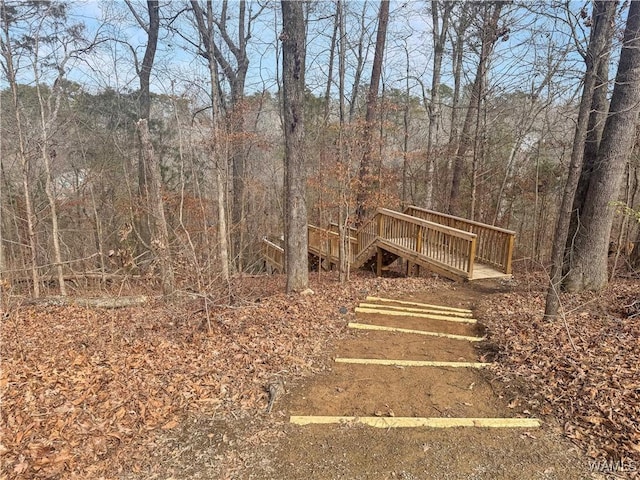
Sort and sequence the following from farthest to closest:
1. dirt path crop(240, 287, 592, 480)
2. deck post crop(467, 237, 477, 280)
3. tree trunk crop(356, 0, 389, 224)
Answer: tree trunk crop(356, 0, 389, 224) < deck post crop(467, 237, 477, 280) < dirt path crop(240, 287, 592, 480)

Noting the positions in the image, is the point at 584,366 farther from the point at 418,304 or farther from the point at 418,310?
the point at 418,304

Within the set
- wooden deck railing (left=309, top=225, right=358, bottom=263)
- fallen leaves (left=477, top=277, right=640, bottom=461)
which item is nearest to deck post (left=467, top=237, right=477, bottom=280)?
fallen leaves (left=477, top=277, right=640, bottom=461)

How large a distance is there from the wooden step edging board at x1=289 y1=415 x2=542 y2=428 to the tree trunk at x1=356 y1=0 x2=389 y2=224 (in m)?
6.47

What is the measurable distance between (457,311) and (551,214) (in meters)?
10.3

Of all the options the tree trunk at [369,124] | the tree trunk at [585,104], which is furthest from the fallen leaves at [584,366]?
the tree trunk at [369,124]

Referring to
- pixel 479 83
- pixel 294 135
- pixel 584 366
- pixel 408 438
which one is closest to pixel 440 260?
pixel 294 135

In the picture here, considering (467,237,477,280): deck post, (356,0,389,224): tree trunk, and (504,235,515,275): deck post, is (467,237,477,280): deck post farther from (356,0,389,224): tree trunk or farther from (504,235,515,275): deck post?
(356,0,389,224): tree trunk

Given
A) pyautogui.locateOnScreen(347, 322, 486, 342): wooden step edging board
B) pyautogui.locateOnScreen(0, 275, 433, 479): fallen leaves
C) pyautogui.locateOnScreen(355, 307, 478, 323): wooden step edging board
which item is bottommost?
pyautogui.locateOnScreen(355, 307, 478, 323): wooden step edging board

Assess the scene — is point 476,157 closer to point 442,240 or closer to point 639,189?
point 442,240

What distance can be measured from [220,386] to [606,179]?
629cm

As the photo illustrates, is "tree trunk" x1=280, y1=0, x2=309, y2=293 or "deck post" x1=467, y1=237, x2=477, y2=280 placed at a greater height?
"tree trunk" x1=280, y1=0, x2=309, y2=293

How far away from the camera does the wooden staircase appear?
25.4 ft

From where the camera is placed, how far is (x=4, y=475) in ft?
6.97

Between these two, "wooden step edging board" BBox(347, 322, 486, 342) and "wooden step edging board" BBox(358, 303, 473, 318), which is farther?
"wooden step edging board" BBox(358, 303, 473, 318)
